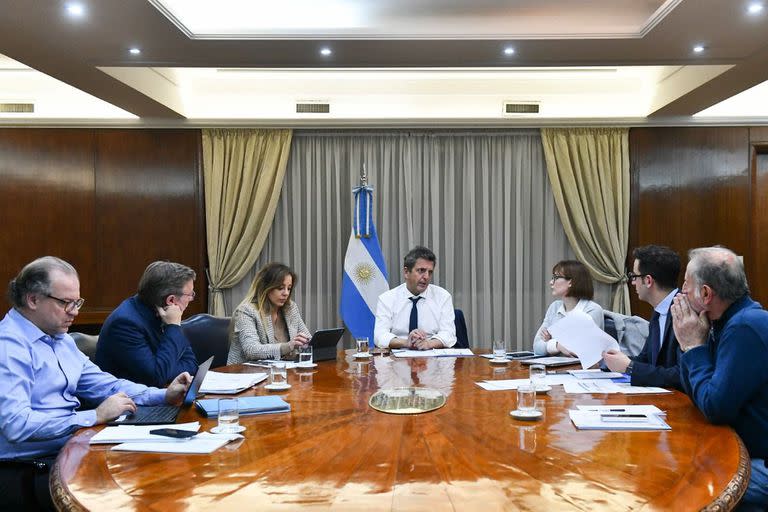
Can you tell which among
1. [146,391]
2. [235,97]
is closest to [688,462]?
[146,391]

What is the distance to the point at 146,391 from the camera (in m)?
2.80

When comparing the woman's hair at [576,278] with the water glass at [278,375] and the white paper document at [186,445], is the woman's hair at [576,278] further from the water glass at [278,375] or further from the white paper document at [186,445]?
the white paper document at [186,445]

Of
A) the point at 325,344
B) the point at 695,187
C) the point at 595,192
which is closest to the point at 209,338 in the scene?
the point at 325,344

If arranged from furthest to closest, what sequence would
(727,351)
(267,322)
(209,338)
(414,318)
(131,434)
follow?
1. (414,318)
2. (209,338)
3. (267,322)
4. (727,351)
5. (131,434)

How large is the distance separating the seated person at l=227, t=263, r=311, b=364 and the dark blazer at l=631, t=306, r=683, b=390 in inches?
72.9

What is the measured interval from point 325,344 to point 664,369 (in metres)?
1.87

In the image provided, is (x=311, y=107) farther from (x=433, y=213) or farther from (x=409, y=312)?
(x=409, y=312)

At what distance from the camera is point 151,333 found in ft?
10.5

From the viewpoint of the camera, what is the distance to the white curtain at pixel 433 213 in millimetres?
6797

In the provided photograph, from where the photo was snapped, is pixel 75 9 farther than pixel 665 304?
Yes

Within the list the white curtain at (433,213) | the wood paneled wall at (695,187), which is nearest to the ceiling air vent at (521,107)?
the white curtain at (433,213)

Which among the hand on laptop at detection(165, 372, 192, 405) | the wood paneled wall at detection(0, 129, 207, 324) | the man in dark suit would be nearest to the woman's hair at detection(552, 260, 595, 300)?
the man in dark suit

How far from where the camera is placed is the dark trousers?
2.21m

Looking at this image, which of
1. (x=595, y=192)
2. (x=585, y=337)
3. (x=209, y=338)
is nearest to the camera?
(x=585, y=337)
